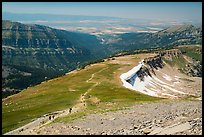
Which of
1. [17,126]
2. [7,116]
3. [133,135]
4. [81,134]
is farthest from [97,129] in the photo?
[7,116]

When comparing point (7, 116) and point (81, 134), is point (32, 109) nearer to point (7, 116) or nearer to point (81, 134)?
point (7, 116)

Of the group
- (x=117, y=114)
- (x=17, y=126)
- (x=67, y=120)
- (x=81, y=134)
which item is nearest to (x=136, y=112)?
(x=117, y=114)

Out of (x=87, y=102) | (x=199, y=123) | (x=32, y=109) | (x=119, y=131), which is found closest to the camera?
(x=199, y=123)

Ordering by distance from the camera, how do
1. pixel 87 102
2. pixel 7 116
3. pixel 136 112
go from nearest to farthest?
1. pixel 136 112
2. pixel 7 116
3. pixel 87 102

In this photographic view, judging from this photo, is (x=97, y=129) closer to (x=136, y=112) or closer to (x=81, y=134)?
(x=81, y=134)

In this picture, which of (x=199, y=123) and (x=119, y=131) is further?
(x=119, y=131)

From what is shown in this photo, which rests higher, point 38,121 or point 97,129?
point 97,129

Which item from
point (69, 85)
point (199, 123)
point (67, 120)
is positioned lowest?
point (69, 85)
